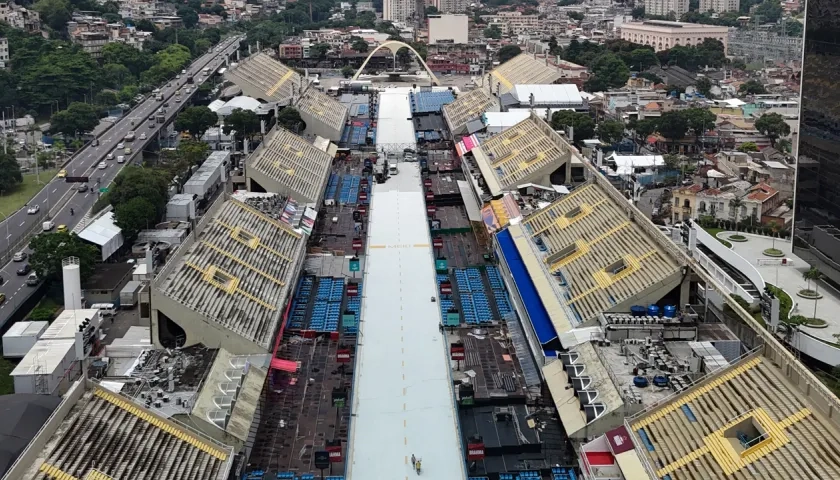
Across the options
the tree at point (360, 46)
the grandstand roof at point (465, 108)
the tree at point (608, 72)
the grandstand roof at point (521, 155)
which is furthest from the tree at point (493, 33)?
the grandstand roof at point (521, 155)

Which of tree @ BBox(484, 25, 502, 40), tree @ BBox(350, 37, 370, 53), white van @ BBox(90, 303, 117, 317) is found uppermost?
tree @ BBox(484, 25, 502, 40)

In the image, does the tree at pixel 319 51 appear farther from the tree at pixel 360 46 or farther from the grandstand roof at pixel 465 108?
the grandstand roof at pixel 465 108

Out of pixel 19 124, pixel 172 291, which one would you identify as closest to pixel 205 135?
pixel 19 124

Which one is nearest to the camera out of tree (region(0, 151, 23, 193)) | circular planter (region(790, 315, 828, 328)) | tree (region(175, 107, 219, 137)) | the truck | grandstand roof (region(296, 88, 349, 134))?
circular planter (region(790, 315, 828, 328))

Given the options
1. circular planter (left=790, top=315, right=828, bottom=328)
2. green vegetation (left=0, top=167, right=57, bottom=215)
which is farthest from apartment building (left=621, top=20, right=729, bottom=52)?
circular planter (left=790, top=315, right=828, bottom=328)

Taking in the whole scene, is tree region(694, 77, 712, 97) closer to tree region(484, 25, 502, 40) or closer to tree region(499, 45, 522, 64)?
tree region(499, 45, 522, 64)

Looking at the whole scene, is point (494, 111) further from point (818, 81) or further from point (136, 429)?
point (136, 429)
